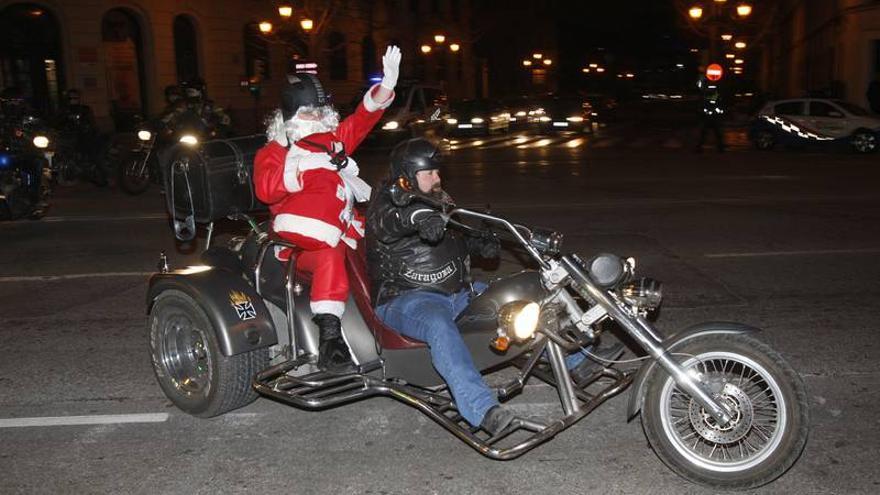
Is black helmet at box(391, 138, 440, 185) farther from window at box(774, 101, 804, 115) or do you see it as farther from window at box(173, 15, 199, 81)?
window at box(173, 15, 199, 81)

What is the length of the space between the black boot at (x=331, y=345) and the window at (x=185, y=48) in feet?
91.0

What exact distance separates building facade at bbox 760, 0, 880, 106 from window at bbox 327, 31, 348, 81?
65.9 ft

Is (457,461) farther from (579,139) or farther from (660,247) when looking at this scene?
(579,139)

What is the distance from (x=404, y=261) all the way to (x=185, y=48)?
28659 mm

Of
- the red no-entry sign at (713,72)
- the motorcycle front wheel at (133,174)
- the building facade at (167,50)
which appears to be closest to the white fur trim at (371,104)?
the motorcycle front wheel at (133,174)

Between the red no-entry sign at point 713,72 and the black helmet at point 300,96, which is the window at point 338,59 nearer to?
the red no-entry sign at point 713,72

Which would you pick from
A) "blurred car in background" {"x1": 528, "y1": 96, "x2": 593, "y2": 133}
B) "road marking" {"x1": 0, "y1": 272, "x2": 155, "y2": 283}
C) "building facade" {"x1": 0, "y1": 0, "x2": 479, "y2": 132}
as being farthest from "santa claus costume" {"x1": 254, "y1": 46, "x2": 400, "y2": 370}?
"blurred car in background" {"x1": 528, "y1": 96, "x2": 593, "y2": 133}

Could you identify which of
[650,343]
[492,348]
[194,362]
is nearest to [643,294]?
[650,343]

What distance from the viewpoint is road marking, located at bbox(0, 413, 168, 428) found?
4.86 metres

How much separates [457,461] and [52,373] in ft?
9.94

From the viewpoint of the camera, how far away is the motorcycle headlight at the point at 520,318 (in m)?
3.73

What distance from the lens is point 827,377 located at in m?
5.20

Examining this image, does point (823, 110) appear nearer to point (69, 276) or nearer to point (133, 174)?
point (133, 174)

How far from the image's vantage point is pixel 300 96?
4.67m
